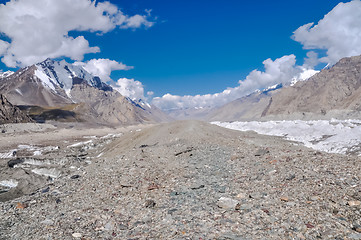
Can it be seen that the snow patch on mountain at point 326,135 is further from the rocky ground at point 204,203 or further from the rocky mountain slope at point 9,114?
the rocky mountain slope at point 9,114

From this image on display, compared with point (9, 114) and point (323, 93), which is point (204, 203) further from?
point (323, 93)

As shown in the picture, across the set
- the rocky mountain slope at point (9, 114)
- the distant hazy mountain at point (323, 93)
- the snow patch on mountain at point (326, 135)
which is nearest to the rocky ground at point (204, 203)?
the snow patch on mountain at point (326, 135)

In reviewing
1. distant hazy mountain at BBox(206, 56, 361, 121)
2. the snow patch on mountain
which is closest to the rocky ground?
the snow patch on mountain

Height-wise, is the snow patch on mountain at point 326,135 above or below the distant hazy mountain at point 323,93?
below

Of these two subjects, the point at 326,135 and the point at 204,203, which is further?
the point at 326,135

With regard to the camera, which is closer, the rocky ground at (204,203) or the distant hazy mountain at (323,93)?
the rocky ground at (204,203)

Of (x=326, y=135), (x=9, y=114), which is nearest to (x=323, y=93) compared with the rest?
(x=326, y=135)

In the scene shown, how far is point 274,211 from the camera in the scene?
8352mm

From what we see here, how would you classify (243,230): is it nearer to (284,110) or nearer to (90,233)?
(90,233)

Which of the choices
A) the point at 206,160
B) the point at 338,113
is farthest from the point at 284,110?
the point at 206,160

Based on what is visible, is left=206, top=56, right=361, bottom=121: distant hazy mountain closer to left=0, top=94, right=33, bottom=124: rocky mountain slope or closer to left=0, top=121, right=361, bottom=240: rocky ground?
left=0, top=121, right=361, bottom=240: rocky ground

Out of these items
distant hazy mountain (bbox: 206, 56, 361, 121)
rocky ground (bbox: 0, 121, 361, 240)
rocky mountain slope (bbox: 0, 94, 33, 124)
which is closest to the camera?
rocky ground (bbox: 0, 121, 361, 240)

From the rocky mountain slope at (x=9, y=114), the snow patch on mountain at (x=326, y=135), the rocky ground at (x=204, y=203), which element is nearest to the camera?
the rocky ground at (x=204, y=203)

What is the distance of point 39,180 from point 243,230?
58.7 feet
